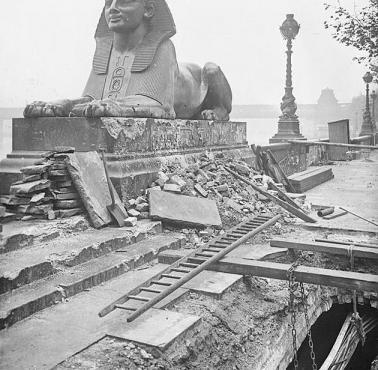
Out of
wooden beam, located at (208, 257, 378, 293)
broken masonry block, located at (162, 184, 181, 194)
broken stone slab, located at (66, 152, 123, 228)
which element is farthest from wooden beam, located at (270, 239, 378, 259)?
broken stone slab, located at (66, 152, 123, 228)

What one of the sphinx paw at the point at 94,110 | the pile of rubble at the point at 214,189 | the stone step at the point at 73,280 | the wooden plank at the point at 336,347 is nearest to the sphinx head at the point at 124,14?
the sphinx paw at the point at 94,110

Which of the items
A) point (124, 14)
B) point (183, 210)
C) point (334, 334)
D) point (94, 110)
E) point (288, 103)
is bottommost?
point (334, 334)

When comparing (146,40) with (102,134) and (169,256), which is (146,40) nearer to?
(102,134)

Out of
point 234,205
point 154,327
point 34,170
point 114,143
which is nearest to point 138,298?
point 154,327

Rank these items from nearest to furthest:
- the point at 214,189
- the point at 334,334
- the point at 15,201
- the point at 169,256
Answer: the point at 169,256 → the point at 15,201 → the point at 334,334 → the point at 214,189

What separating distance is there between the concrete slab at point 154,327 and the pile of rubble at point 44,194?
5.37ft

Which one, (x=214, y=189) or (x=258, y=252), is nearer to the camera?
(x=258, y=252)

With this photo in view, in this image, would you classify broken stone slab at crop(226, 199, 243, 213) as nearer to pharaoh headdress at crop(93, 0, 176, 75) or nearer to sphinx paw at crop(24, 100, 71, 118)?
pharaoh headdress at crop(93, 0, 176, 75)

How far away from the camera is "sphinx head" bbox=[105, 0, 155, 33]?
593 cm

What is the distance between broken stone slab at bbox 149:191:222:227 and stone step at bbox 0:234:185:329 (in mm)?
443

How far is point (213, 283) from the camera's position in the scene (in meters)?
3.52

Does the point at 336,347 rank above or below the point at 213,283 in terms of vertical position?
below

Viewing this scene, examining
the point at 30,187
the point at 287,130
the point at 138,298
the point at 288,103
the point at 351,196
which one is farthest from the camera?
the point at 287,130

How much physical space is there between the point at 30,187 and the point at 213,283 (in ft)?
6.11
